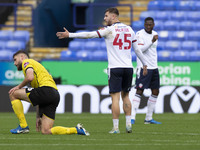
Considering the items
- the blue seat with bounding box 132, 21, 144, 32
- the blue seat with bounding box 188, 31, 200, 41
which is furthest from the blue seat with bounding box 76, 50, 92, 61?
the blue seat with bounding box 188, 31, 200, 41

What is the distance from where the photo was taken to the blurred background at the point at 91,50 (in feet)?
50.3

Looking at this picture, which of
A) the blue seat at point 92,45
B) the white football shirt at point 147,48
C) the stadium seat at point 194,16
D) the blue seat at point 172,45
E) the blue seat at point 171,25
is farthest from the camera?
the stadium seat at point 194,16

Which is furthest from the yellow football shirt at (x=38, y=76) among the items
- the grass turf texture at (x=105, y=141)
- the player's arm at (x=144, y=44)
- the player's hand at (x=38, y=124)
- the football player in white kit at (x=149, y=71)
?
the football player in white kit at (x=149, y=71)

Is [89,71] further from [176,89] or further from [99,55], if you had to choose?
[176,89]

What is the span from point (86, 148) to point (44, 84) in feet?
6.22

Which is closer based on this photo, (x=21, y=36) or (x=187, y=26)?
(x=21, y=36)

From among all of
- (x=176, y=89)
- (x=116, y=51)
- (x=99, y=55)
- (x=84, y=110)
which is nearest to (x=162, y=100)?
(x=176, y=89)

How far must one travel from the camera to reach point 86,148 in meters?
6.33

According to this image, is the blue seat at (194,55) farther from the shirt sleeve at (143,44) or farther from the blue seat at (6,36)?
the shirt sleeve at (143,44)

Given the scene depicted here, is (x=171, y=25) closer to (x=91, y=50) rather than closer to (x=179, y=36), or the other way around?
(x=179, y=36)

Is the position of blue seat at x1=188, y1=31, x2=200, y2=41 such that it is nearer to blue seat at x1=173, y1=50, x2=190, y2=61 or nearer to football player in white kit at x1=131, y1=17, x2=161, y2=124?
blue seat at x1=173, y1=50, x2=190, y2=61

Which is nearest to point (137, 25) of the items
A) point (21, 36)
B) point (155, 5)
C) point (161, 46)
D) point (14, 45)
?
point (161, 46)

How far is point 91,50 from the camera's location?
18.5m

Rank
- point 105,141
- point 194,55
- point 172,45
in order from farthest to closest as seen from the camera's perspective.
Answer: point 172,45, point 194,55, point 105,141
